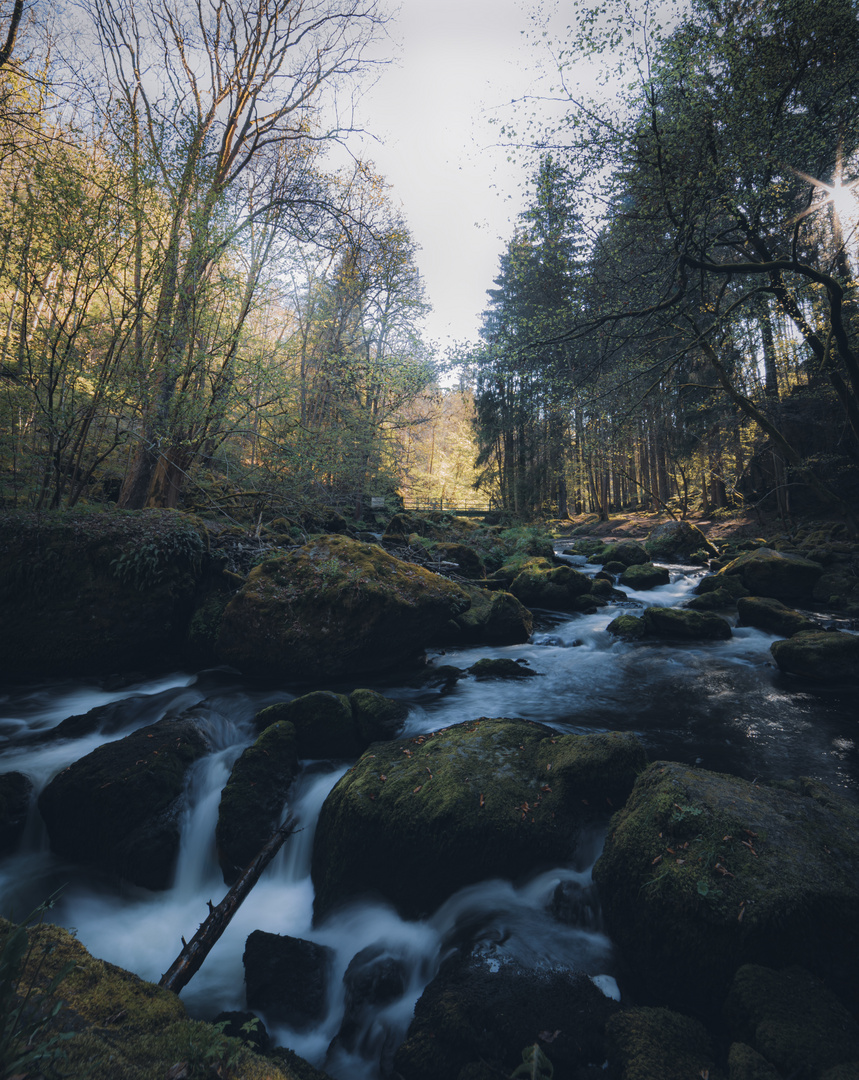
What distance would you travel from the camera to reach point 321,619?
22.7 feet

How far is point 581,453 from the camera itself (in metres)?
27.1

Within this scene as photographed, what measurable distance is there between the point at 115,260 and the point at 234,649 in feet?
20.1

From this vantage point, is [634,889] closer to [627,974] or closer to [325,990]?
[627,974]

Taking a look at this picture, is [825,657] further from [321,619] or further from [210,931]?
[210,931]

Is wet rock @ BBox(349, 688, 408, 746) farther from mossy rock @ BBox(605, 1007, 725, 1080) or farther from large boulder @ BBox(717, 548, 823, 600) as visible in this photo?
large boulder @ BBox(717, 548, 823, 600)

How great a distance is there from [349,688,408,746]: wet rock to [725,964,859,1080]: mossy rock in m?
3.74

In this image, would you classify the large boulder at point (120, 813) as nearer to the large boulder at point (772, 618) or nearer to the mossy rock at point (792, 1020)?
the mossy rock at point (792, 1020)

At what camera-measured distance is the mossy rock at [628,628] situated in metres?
9.69

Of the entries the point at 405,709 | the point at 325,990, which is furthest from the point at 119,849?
the point at 405,709

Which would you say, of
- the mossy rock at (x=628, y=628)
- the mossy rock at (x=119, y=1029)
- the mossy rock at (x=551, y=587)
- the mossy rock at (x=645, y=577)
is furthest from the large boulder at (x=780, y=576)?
the mossy rock at (x=119, y=1029)

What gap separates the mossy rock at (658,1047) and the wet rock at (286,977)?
1.83m

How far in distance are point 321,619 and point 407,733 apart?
7.04 feet

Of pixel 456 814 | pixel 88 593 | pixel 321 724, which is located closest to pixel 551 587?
pixel 321 724

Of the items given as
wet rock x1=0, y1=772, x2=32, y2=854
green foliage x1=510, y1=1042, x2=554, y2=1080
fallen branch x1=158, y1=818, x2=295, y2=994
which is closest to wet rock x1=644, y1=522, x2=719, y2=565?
fallen branch x1=158, y1=818, x2=295, y2=994
